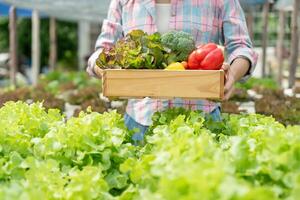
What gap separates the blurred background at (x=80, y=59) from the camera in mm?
7941

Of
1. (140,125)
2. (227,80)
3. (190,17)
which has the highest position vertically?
(190,17)

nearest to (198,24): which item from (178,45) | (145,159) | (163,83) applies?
(178,45)

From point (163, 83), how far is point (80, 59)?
25768mm

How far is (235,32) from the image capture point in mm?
3395

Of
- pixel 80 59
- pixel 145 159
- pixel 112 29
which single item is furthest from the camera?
pixel 80 59

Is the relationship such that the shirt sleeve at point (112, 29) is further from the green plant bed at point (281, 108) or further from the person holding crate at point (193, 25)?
the green plant bed at point (281, 108)

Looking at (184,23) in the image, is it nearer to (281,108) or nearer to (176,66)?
(176,66)

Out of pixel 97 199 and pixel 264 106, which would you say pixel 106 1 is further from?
pixel 97 199

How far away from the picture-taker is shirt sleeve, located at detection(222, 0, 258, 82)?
11.0ft

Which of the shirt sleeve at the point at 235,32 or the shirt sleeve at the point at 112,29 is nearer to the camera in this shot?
the shirt sleeve at the point at 235,32

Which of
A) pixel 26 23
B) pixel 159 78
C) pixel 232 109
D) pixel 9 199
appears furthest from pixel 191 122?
pixel 26 23

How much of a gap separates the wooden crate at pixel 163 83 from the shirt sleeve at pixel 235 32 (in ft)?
1.95

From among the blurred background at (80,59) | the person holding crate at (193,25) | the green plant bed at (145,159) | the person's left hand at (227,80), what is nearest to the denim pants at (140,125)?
the person holding crate at (193,25)

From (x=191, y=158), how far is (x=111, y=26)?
1.66 m
